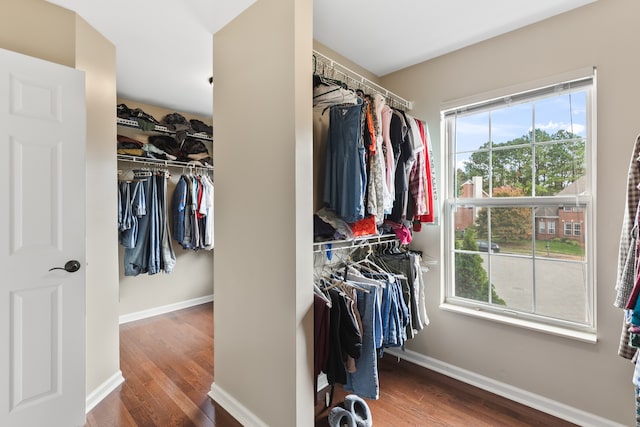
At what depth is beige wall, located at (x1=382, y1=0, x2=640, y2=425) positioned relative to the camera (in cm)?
164

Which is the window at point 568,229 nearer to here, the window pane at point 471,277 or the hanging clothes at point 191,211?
the window pane at point 471,277

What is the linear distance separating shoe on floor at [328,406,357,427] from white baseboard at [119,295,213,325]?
274cm

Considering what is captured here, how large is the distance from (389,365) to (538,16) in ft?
8.79

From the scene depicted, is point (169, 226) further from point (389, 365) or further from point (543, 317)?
point (543, 317)

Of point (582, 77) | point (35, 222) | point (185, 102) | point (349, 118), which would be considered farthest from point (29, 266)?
point (582, 77)

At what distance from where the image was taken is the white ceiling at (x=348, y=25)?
1.74 meters

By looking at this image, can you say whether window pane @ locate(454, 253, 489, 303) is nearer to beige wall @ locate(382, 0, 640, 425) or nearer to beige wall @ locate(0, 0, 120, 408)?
beige wall @ locate(382, 0, 640, 425)

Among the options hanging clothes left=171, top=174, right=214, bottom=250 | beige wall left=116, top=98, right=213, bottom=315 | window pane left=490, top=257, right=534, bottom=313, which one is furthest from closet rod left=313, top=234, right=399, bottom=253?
beige wall left=116, top=98, right=213, bottom=315

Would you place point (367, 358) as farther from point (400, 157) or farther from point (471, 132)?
point (471, 132)

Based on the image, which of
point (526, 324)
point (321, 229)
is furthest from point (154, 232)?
point (526, 324)

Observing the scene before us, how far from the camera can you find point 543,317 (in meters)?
1.98

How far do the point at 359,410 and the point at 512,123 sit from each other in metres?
2.17

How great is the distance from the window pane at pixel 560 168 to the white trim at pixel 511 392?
1325 millimetres

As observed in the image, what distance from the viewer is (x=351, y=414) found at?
1.70m
